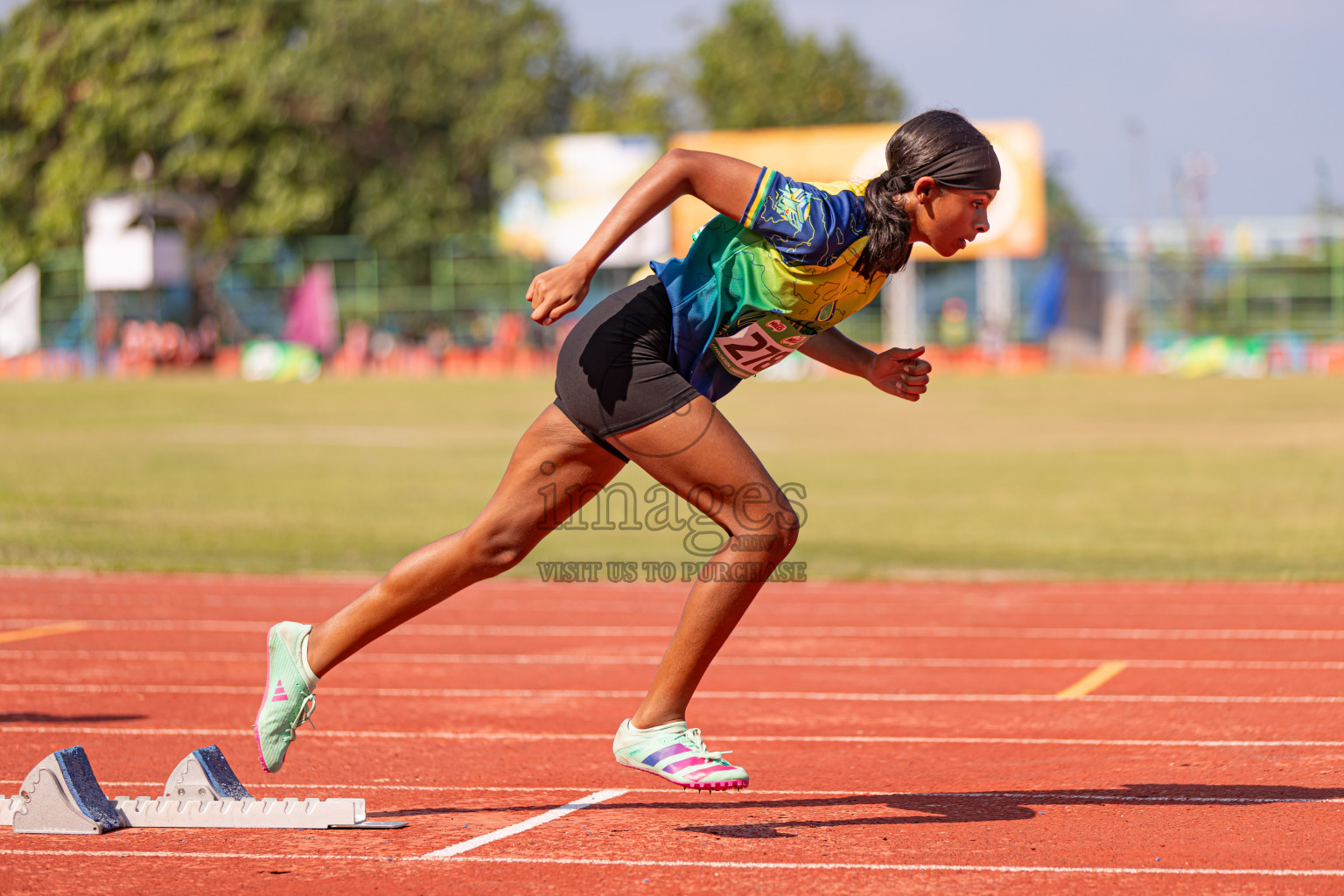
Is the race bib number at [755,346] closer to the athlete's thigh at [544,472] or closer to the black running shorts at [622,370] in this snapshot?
the black running shorts at [622,370]

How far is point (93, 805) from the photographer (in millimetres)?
4234

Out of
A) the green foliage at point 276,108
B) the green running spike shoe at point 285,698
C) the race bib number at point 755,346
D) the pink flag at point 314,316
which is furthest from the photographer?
the pink flag at point 314,316

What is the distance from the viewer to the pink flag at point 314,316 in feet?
169

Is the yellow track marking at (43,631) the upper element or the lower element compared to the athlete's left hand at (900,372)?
lower

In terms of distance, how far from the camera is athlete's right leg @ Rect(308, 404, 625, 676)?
163 inches

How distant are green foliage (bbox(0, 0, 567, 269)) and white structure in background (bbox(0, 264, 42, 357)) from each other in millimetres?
2737

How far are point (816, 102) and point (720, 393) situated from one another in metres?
70.7

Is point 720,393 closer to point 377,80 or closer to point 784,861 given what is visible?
point 784,861

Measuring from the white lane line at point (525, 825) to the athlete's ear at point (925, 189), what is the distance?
199 cm

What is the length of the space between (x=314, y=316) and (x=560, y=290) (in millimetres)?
49620

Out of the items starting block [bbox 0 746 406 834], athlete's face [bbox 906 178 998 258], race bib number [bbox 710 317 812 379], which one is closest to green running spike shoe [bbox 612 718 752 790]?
starting block [bbox 0 746 406 834]

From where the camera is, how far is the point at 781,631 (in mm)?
8945

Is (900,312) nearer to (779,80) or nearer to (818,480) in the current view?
(779,80)

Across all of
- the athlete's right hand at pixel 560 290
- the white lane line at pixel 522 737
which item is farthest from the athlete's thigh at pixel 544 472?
the white lane line at pixel 522 737
